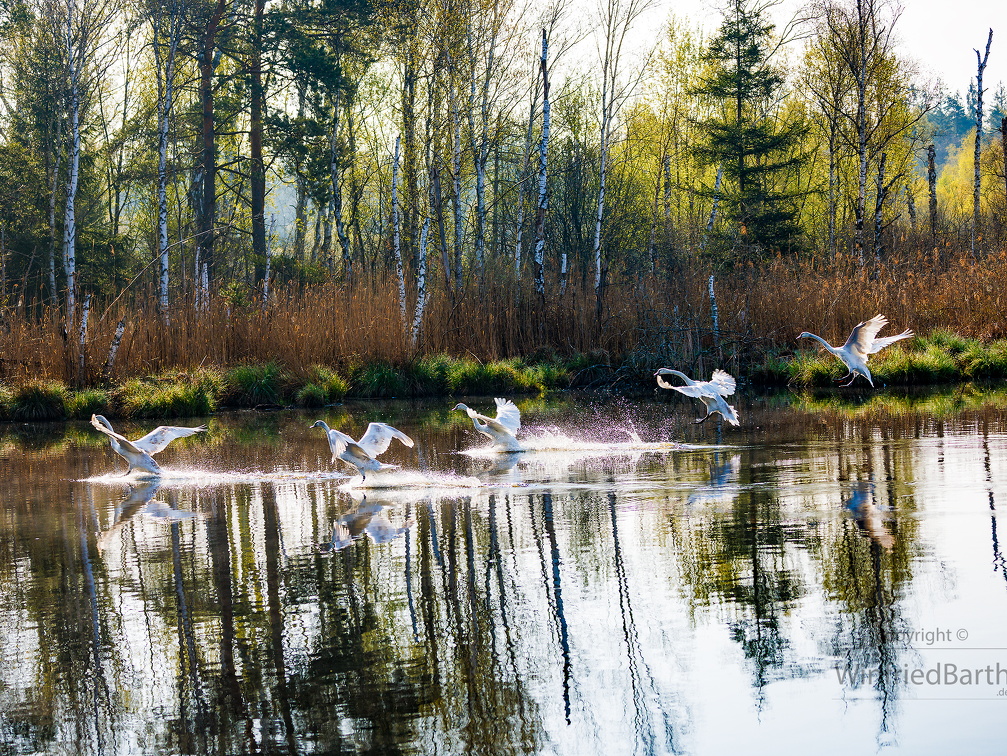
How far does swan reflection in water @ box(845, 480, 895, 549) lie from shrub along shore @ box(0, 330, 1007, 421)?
11.1m

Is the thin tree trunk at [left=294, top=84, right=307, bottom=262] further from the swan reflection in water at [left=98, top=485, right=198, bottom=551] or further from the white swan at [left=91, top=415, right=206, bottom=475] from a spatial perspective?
the swan reflection in water at [left=98, top=485, right=198, bottom=551]

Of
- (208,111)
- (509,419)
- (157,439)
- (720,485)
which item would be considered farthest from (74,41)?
(720,485)

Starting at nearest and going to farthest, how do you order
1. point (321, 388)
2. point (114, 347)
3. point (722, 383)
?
point (722, 383) → point (114, 347) → point (321, 388)

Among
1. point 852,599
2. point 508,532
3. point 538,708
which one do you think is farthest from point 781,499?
point 538,708

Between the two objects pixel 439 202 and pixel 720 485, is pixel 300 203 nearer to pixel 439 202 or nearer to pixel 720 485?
pixel 439 202

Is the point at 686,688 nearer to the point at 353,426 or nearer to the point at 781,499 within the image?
the point at 781,499

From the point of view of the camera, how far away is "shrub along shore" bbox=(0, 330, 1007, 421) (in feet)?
63.6

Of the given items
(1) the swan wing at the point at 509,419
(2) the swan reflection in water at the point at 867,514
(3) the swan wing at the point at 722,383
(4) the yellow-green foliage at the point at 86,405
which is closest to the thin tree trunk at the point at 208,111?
(4) the yellow-green foliage at the point at 86,405

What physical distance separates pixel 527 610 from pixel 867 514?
3238 mm

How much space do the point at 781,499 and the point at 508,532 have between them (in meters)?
2.36

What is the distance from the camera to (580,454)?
12414 mm

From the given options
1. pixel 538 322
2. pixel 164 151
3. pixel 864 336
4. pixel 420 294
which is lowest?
pixel 864 336

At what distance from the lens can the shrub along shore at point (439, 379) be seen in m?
19.4

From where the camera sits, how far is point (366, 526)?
338 inches
